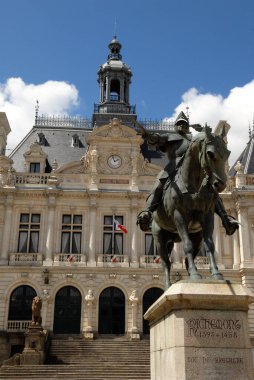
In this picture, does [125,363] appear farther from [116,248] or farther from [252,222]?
[252,222]

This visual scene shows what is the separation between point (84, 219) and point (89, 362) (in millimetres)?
10390

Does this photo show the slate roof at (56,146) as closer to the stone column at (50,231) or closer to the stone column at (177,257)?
the stone column at (50,231)

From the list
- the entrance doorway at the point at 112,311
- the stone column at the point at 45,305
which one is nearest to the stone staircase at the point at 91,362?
the entrance doorway at the point at 112,311

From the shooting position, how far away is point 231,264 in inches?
1220

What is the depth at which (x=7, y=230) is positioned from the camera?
99.8ft

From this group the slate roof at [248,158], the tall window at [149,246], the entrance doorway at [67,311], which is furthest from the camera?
the slate roof at [248,158]

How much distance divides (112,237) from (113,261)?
1726 mm

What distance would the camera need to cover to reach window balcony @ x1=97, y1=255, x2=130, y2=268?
98.1 ft

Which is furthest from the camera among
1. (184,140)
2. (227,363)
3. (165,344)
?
(184,140)

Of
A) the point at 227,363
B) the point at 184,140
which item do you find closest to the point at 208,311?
the point at 227,363

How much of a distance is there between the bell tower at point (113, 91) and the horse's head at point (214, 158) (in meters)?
31.9

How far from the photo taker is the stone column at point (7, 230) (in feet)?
98.0

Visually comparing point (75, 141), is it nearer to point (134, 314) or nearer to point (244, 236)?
point (134, 314)

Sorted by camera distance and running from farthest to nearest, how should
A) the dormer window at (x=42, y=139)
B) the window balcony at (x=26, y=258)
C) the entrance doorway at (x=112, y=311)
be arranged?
the dormer window at (x=42, y=139) → the window balcony at (x=26, y=258) → the entrance doorway at (x=112, y=311)
